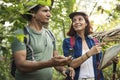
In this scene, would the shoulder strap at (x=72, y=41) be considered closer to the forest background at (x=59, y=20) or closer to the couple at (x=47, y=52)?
the couple at (x=47, y=52)

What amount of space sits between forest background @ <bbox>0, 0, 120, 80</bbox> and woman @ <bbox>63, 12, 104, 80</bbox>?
0.20 meters

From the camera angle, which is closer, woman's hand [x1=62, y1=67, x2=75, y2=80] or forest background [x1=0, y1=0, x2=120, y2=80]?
forest background [x1=0, y1=0, x2=120, y2=80]

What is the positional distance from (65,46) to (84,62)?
0.33 metres

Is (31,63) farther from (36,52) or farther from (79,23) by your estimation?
(79,23)

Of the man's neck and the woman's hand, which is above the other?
the man's neck

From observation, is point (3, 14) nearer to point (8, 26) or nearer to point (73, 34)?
point (8, 26)

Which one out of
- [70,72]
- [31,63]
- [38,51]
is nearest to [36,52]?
[38,51]

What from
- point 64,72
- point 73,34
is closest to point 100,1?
point 73,34

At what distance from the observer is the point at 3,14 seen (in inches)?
99.0

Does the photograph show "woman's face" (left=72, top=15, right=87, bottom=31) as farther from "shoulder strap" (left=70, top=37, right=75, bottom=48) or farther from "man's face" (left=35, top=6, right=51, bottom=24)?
"man's face" (left=35, top=6, right=51, bottom=24)

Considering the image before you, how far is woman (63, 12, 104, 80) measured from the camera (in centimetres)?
407

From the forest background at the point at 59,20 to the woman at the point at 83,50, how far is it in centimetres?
20

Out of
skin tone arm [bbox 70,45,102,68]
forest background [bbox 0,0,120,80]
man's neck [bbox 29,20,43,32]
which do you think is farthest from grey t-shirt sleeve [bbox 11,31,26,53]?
skin tone arm [bbox 70,45,102,68]

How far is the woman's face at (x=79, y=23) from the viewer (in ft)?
14.4
